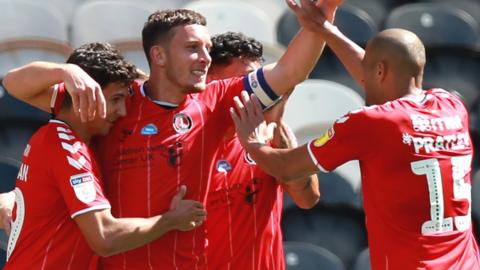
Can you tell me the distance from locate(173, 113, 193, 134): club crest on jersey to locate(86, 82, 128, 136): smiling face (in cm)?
22

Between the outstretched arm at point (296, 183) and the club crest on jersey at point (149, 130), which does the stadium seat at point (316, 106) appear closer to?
the outstretched arm at point (296, 183)

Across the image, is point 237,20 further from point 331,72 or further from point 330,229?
point 330,229

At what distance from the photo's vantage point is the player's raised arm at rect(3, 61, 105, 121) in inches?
160

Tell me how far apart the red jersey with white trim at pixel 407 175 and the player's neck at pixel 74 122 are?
0.95 meters

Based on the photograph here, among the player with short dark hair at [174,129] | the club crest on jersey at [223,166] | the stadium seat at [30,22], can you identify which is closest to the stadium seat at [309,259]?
the club crest on jersey at [223,166]

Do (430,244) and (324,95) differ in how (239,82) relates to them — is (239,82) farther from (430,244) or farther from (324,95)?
(324,95)

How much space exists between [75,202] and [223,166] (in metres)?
0.99

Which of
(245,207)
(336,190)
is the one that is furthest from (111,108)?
(336,190)

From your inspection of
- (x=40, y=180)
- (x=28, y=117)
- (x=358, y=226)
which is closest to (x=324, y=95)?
(x=358, y=226)

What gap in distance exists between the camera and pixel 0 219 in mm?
4777

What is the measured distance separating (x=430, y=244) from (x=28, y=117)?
12.6 ft

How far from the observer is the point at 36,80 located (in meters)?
4.32

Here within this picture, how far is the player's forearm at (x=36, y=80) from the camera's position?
4.23 m

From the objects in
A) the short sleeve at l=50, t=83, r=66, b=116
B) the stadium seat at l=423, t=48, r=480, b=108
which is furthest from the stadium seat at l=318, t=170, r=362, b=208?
the short sleeve at l=50, t=83, r=66, b=116
